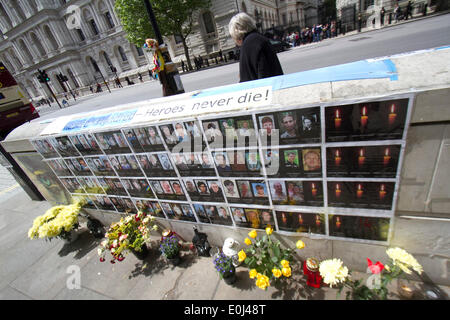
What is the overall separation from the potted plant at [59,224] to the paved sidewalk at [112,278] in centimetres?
32

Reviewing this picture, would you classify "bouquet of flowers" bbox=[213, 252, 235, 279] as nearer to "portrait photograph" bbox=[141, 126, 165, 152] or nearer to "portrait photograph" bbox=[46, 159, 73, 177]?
"portrait photograph" bbox=[141, 126, 165, 152]

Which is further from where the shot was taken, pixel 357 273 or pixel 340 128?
pixel 357 273

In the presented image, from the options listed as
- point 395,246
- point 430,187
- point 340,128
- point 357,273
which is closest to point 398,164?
point 430,187

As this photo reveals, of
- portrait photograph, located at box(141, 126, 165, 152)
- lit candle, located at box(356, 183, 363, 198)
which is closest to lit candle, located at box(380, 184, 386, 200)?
lit candle, located at box(356, 183, 363, 198)

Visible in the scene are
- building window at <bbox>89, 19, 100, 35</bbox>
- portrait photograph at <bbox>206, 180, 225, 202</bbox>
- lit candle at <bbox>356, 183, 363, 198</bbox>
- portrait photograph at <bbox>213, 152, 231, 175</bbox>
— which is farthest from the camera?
building window at <bbox>89, 19, 100, 35</bbox>

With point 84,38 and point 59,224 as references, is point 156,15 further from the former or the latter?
point 84,38

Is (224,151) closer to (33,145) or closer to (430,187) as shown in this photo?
(430,187)

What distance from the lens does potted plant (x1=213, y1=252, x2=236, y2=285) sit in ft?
7.93

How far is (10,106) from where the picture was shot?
5.65m

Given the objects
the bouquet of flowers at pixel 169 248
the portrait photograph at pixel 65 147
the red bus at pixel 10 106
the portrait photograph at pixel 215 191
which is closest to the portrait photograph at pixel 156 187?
the bouquet of flowers at pixel 169 248

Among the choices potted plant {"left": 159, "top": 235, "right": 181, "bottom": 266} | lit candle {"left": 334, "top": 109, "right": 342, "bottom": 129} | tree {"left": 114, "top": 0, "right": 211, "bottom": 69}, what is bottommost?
potted plant {"left": 159, "top": 235, "right": 181, "bottom": 266}

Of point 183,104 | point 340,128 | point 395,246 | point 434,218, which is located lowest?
point 395,246

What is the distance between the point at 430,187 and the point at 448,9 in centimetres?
2334

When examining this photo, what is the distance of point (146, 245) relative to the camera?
11.1ft
